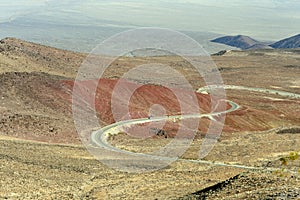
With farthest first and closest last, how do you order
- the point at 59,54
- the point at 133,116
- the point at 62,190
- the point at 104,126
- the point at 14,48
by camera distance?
the point at 59,54 < the point at 14,48 < the point at 133,116 < the point at 104,126 < the point at 62,190

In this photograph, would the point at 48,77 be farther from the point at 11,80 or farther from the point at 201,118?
the point at 201,118

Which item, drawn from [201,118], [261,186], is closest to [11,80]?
[201,118]

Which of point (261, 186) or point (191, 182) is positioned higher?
point (261, 186)

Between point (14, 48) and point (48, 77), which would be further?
point (14, 48)

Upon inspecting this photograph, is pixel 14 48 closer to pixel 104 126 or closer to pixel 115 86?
pixel 115 86

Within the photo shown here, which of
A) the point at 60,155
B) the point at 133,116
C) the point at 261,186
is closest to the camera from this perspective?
the point at 261,186

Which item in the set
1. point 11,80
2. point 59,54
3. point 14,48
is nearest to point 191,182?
point 11,80
